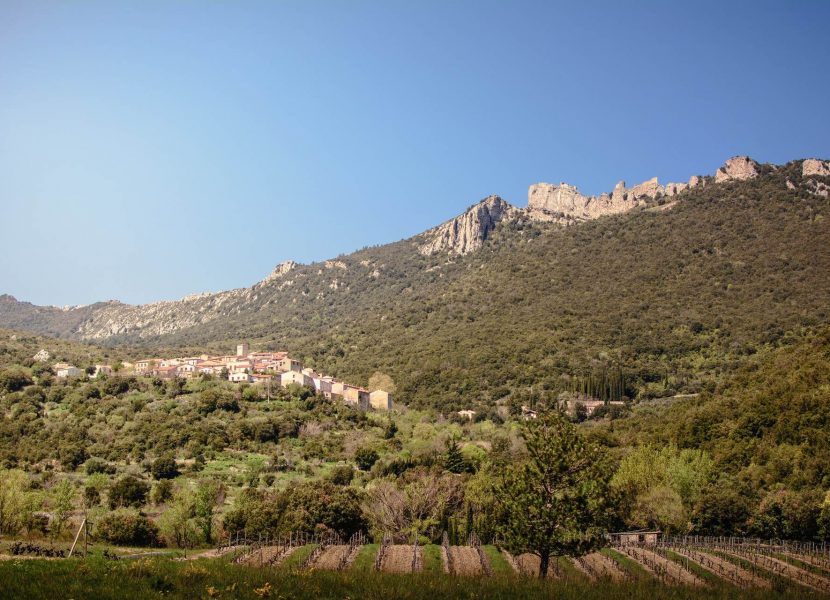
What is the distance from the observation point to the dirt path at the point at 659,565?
2475cm

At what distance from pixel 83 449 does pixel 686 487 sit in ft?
154

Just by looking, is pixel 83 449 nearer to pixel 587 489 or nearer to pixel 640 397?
pixel 587 489

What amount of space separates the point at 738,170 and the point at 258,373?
9965cm

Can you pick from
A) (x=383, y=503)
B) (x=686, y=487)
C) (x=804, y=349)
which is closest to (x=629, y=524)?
(x=686, y=487)

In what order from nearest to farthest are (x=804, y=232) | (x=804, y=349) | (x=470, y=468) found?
(x=470, y=468) → (x=804, y=349) → (x=804, y=232)

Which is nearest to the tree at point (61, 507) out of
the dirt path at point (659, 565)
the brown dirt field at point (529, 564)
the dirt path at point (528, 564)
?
the dirt path at point (528, 564)

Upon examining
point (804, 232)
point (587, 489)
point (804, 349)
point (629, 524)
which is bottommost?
point (629, 524)

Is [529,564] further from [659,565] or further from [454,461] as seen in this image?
[454,461]

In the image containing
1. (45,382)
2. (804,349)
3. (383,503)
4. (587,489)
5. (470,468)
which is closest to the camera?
(587,489)

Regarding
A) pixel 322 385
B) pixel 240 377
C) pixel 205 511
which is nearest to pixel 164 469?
pixel 205 511

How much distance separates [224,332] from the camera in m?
153

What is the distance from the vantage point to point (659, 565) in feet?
85.6

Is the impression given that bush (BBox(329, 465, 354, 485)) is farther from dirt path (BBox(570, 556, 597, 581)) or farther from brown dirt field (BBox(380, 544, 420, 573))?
dirt path (BBox(570, 556, 597, 581))

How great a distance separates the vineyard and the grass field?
7598 mm
